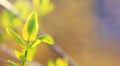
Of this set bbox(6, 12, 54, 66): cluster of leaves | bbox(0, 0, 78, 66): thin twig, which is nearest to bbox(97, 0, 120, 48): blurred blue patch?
bbox(0, 0, 78, 66): thin twig

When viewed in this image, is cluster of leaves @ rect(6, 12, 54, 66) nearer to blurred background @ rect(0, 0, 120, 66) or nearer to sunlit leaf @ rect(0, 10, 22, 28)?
sunlit leaf @ rect(0, 10, 22, 28)

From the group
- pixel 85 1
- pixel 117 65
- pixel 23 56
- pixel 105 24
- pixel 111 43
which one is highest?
pixel 23 56

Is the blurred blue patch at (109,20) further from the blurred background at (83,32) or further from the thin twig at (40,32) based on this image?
the thin twig at (40,32)

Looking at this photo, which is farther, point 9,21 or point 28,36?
point 9,21

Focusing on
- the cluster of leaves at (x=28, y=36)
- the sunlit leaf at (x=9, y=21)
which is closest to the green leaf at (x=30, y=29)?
the cluster of leaves at (x=28, y=36)

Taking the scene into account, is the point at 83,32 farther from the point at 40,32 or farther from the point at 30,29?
the point at 30,29

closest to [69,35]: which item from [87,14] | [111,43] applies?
[87,14]

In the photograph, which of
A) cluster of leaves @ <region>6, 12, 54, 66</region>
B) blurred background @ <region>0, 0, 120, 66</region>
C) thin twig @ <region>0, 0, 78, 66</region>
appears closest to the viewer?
cluster of leaves @ <region>6, 12, 54, 66</region>

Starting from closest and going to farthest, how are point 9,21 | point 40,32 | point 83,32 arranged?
point 9,21
point 40,32
point 83,32

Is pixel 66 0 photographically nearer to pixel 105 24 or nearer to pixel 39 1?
pixel 105 24

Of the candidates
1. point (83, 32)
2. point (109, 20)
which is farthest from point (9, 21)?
point (109, 20)

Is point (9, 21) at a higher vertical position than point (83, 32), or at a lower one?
higher
